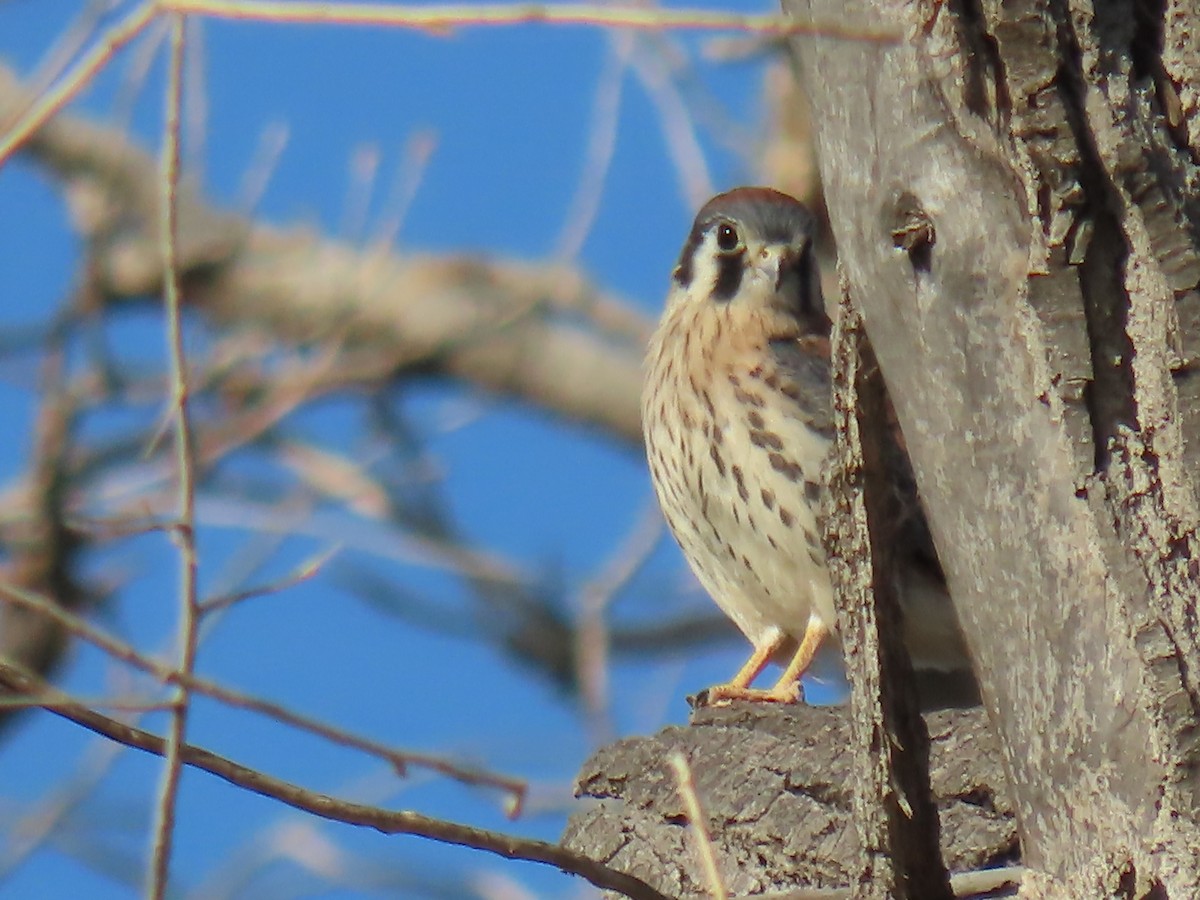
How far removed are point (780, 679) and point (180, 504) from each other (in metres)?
2.38

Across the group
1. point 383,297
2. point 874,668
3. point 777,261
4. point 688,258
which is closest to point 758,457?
point 777,261

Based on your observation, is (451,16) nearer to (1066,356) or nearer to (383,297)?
(1066,356)

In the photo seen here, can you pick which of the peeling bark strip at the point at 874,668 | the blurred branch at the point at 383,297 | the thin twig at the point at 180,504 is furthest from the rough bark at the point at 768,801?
the blurred branch at the point at 383,297

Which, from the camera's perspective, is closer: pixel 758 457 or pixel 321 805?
pixel 321 805

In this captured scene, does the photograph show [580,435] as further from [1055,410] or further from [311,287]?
[1055,410]

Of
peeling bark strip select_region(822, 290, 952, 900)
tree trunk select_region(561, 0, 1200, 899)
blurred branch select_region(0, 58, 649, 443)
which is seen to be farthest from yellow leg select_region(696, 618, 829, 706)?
blurred branch select_region(0, 58, 649, 443)

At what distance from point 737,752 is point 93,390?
4.03 m

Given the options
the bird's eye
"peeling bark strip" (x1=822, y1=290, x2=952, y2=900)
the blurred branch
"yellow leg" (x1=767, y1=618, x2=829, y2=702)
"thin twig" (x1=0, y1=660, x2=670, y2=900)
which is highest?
the blurred branch

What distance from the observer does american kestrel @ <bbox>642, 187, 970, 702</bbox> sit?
12.5 ft

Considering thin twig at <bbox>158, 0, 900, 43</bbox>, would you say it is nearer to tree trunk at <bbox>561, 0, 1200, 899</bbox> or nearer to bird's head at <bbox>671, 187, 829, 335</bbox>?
tree trunk at <bbox>561, 0, 1200, 899</bbox>

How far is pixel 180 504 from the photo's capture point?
5.63 ft

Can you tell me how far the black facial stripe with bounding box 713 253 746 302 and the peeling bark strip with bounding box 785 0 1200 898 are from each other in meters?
2.47

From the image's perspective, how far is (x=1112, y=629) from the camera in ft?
6.20

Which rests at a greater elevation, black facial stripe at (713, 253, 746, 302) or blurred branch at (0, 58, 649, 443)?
blurred branch at (0, 58, 649, 443)
